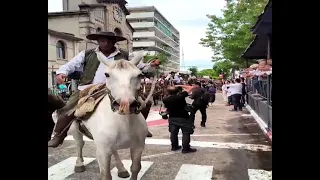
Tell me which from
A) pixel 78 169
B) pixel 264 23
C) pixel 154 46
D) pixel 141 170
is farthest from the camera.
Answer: pixel 154 46

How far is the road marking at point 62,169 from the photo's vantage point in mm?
5406

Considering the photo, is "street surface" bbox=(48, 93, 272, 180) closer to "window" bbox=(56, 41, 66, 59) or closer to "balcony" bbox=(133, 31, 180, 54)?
"window" bbox=(56, 41, 66, 59)

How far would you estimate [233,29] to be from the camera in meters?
19.7

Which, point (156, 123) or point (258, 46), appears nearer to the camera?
point (156, 123)

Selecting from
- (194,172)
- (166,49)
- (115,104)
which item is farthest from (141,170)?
(166,49)

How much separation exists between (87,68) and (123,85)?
1533 mm

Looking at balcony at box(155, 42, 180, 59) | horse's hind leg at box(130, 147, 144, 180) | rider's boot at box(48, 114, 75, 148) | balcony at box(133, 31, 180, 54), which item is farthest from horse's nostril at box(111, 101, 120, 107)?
balcony at box(155, 42, 180, 59)

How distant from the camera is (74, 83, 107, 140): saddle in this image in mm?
4192

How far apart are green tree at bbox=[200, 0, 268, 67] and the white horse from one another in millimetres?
13361

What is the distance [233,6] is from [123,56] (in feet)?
52.9

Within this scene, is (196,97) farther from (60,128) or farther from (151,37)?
(151,37)

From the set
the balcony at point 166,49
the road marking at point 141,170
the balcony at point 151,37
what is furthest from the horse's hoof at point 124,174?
the balcony at point 166,49
